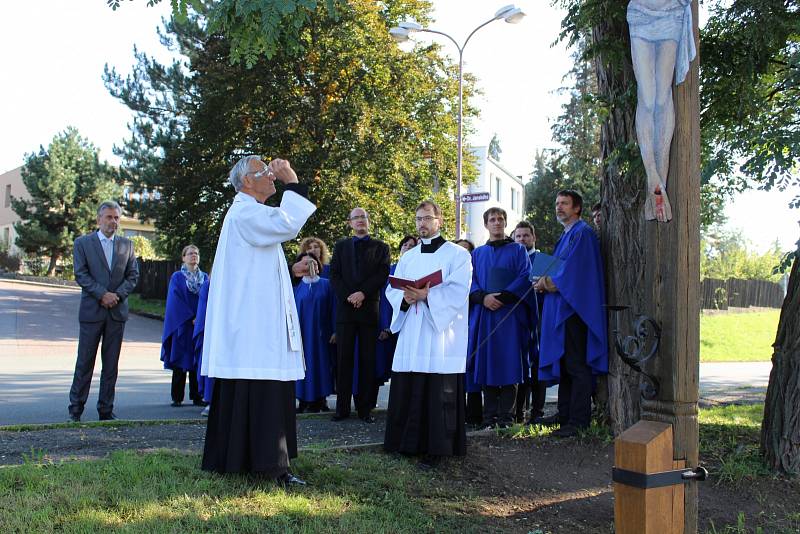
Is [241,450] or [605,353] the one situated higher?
[605,353]

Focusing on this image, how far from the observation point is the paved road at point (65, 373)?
9.47m

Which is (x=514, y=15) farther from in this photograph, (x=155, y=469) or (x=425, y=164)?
(x=155, y=469)

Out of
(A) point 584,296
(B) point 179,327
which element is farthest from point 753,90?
(B) point 179,327

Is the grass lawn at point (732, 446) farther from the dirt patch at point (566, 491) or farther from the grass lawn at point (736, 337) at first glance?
the grass lawn at point (736, 337)

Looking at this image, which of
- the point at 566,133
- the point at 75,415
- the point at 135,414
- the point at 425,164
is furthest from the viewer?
the point at 566,133

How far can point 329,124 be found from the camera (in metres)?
24.1

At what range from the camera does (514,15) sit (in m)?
18.1

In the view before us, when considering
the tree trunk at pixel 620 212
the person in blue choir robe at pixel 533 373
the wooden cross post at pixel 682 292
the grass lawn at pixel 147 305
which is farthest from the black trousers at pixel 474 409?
the grass lawn at pixel 147 305

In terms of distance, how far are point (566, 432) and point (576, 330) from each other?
3.07 feet

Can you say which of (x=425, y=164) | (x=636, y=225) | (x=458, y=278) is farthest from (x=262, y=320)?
(x=425, y=164)

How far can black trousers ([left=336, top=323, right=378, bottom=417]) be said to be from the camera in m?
8.62

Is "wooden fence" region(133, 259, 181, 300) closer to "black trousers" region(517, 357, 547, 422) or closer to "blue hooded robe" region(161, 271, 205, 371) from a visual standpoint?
"blue hooded robe" region(161, 271, 205, 371)

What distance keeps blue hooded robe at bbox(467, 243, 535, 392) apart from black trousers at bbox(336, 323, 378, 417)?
1145 millimetres

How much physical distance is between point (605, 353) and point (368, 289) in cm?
296
